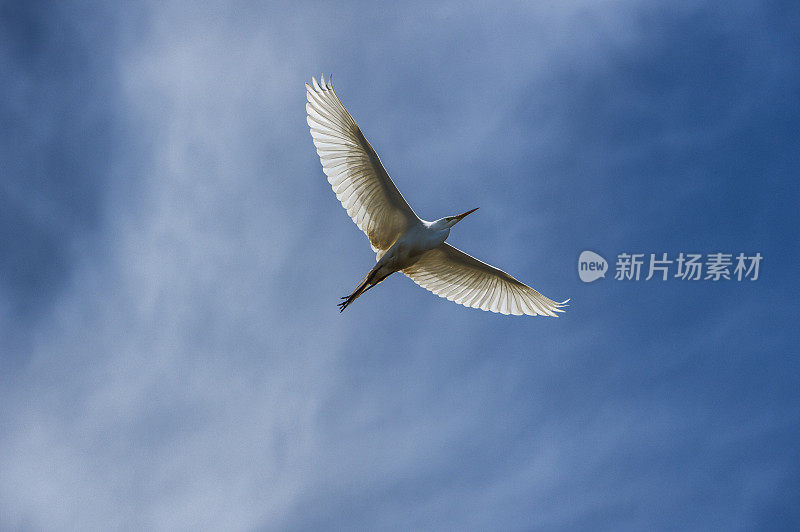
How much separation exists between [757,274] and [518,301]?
6502 millimetres

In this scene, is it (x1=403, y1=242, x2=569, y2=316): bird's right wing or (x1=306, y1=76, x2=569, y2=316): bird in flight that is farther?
(x1=403, y1=242, x2=569, y2=316): bird's right wing

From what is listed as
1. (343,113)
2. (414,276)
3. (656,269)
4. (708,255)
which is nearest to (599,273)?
(656,269)

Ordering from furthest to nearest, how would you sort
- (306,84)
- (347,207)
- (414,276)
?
(414,276) → (347,207) → (306,84)

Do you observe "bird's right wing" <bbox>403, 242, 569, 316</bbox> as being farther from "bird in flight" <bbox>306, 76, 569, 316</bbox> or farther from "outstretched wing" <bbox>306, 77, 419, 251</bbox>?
"outstretched wing" <bbox>306, 77, 419, 251</bbox>

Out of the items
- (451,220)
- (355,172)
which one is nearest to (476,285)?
(451,220)

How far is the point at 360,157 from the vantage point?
19938 millimetres

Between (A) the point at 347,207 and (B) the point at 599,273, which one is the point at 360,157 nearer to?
(A) the point at 347,207

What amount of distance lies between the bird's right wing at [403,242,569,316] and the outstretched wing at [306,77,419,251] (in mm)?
1548

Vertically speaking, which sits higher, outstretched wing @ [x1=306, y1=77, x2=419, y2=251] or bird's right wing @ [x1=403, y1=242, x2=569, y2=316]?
outstretched wing @ [x1=306, y1=77, x2=419, y2=251]

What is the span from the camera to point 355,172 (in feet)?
66.2

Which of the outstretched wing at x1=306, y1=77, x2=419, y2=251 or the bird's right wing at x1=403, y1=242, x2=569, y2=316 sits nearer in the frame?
the outstretched wing at x1=306, y1=77, x2=419, y2=251

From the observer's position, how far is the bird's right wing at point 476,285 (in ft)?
72.7

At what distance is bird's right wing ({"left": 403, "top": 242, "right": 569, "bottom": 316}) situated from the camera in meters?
22.2

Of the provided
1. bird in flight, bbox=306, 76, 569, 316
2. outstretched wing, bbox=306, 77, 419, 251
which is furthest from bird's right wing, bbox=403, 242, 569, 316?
outstretched wing, bbox=306, 77, 419, 251
